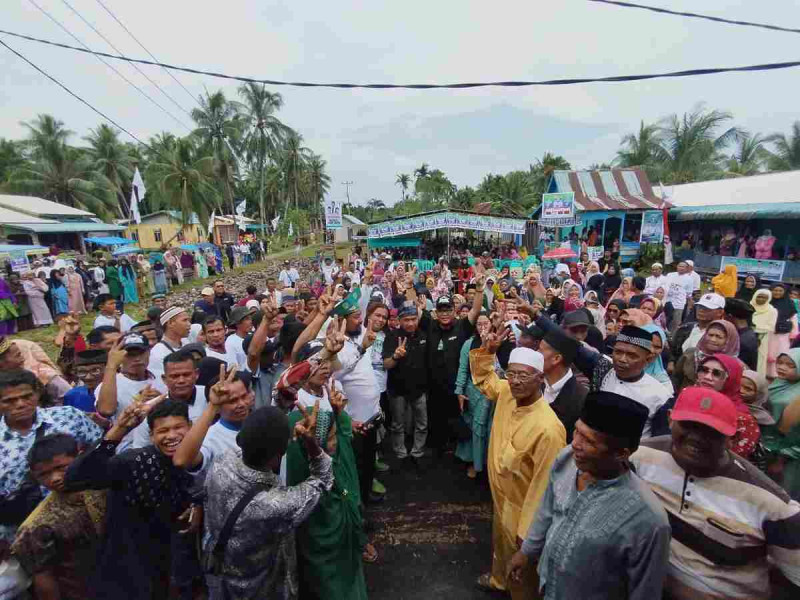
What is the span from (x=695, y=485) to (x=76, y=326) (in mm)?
5281

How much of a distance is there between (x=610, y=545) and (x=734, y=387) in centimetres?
165

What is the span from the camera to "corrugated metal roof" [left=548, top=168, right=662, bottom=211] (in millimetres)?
17500

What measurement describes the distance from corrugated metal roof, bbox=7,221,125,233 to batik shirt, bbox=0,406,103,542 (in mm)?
26137

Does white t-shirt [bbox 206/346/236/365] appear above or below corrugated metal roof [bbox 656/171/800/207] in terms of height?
below

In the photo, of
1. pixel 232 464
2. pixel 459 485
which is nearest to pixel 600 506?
pixel 232 464

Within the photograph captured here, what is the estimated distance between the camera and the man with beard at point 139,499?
1.96 meters

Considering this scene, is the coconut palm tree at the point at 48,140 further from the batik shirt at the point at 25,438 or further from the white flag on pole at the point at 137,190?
the batik shirt at the point at 25,438

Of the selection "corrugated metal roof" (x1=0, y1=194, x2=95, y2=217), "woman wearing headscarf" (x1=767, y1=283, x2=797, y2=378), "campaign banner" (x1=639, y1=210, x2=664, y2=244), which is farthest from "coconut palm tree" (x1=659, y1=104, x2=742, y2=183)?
"corrugated metal roof" (x1=0, y1=194, x2=95, y2=217)

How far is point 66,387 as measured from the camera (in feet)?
Result: 11.6

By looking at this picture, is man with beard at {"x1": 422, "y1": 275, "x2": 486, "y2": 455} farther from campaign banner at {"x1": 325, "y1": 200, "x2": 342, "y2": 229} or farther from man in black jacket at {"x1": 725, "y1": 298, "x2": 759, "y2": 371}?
campaign banner at {"x1": 325, "y1": 200, "x2": 342, "y2": 229}

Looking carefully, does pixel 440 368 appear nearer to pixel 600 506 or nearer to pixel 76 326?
pixel 600 506

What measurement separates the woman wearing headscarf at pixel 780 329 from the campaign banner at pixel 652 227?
37.8 feet

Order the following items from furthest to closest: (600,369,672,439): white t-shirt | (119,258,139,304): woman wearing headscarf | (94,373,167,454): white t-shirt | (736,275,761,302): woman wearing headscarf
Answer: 1. (119,258,139,304): woman wearing headscarf
2. (736,275,761,302): woman wearing headscarf
3. (94,373,167,454): white t-shirt
4. (600,369,672,439): white t-shirt

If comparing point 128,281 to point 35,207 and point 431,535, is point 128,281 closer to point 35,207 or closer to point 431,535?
point 431,535
